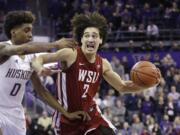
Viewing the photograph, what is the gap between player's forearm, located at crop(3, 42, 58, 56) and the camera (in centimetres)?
603

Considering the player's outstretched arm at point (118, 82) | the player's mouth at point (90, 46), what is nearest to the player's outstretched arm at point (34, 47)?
the player's mouth at point (90, 46)

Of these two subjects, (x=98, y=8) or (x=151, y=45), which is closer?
(x=151, y=45)

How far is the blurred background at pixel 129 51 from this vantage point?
16078 millimetres

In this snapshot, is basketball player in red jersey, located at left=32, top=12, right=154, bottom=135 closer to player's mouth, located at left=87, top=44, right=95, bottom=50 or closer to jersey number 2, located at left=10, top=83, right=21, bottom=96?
player's mouth, located at left=87, top=44, right=95, bottom=50

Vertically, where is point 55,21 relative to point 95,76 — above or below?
below

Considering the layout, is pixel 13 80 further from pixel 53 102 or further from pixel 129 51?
pixel 129 51

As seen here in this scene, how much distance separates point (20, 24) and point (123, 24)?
17505 mm

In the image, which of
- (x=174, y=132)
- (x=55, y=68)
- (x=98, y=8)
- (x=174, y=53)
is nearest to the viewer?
(x=55, y=68)

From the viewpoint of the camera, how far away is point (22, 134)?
6996mm

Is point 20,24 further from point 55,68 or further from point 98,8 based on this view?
point 98,8

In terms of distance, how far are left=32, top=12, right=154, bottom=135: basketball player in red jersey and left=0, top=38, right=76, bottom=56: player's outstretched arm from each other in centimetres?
42

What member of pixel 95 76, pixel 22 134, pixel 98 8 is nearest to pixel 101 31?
pixel 95 76

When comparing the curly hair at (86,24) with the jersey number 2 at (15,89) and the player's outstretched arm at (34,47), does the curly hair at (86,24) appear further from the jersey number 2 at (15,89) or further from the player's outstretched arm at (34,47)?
the jersey number 2 at (15,89)

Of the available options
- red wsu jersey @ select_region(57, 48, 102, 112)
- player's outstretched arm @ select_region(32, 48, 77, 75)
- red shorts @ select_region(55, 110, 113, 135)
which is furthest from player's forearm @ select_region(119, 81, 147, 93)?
player's outstretched arm @ select_region(32, 48, 77, 75)
